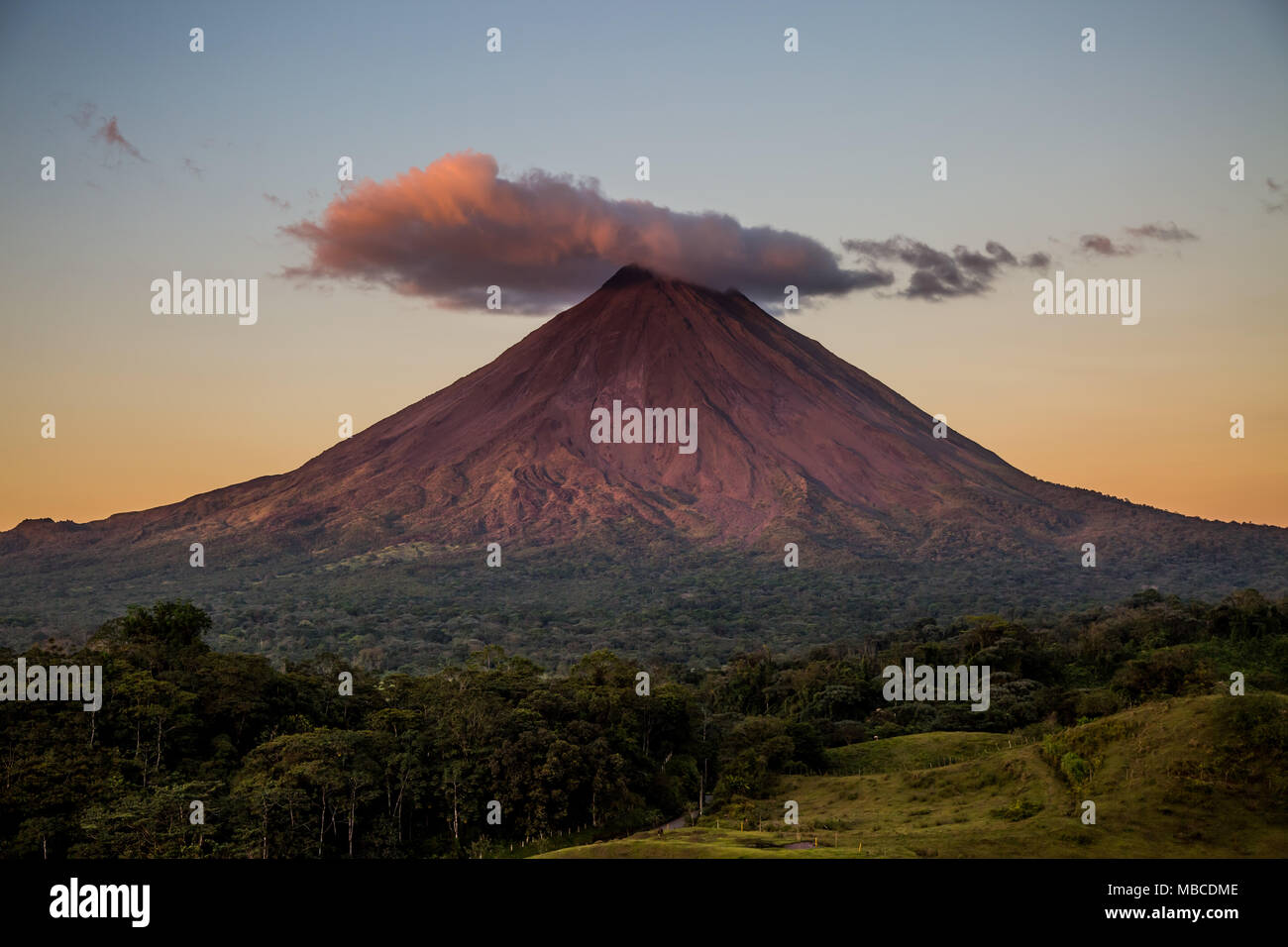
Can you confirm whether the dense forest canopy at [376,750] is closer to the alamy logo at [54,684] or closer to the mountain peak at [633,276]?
the alamy logo at [54,684]

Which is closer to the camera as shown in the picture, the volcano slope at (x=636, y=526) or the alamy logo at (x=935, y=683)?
the alamy logo at (x=935, y=683)

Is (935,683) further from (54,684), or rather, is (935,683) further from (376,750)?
(54,684)

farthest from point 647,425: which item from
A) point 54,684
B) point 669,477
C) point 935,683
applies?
point 54,684
